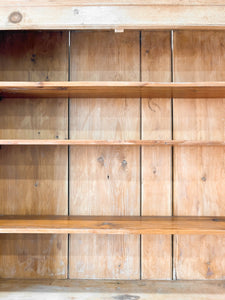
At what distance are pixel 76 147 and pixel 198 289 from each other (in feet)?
3.15

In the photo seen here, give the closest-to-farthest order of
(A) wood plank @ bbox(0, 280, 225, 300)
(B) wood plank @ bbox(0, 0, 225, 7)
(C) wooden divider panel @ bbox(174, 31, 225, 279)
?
(B) wood plank @ bbox(0, 0, 225, 7) < (A) wood plank @ bbox(0, 280, 225, 300) < (C) wooden divider panel @ bbox(174, 31, 225, 279)

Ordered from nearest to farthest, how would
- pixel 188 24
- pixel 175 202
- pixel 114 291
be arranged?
1. pixel 188 24
2. pixel 114 291
3. pixel 175 202

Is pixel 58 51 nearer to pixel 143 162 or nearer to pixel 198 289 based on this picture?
pixel 143 162

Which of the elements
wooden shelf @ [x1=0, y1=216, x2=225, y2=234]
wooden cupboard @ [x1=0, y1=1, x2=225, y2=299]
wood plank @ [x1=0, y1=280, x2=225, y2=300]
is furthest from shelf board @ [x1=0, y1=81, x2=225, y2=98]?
wood plank @ [x1=0, y1=280, x2=225, y2=300]

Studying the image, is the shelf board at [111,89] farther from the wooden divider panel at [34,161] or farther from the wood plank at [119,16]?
the wood plank at [119,16]

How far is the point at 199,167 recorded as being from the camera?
4.91 feet

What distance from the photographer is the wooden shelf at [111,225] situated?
1.20 metres

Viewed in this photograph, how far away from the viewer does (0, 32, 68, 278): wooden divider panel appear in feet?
4.91

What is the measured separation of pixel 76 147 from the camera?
151 centimetres

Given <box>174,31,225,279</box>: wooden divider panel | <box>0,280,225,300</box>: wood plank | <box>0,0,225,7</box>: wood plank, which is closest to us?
<box>0,0,225,7</box>: wood plank

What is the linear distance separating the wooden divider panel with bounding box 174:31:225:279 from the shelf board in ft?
0.38

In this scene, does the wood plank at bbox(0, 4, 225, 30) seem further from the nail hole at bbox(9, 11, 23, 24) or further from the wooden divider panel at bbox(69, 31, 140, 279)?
the wooden divider panel at bbox(69, 31, 140, 279)

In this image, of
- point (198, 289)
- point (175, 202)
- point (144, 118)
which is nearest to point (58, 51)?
point (144, 118)

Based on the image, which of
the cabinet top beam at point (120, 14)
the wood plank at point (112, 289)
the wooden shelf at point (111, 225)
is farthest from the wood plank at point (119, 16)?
the wood plank at point (112, 289)
